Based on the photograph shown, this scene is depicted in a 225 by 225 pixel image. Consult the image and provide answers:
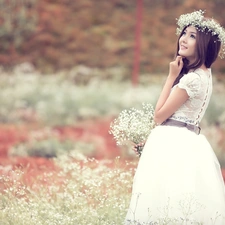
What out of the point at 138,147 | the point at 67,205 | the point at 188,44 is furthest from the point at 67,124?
the point at 188,44

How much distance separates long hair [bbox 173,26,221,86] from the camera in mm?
3842

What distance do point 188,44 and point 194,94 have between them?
1.11 ft

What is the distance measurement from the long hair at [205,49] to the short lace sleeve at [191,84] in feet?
0.32

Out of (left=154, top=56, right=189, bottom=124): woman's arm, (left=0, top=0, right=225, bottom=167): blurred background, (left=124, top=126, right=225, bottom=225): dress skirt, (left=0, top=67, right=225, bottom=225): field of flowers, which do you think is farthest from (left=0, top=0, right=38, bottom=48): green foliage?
(left=124, top=126, right=225, bottom=225): dress skirt

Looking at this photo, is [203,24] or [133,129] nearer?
[203,24]

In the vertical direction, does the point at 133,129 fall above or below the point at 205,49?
below

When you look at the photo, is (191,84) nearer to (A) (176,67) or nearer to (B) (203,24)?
(A) (176,67)

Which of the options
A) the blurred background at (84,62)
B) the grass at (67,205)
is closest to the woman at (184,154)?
the grass at (67,205)

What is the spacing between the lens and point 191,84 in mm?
3775

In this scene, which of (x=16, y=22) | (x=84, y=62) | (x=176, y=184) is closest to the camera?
(x=176, y=184)

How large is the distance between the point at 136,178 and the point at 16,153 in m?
4.71

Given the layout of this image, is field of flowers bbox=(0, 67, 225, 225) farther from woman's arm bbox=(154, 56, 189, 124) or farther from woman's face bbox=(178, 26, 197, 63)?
woman's face bbox=(178, 26, 197, 63)

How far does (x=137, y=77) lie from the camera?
561 inches

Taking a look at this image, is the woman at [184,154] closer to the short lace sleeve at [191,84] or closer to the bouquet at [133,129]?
the short lace sleeve at [191,84]
